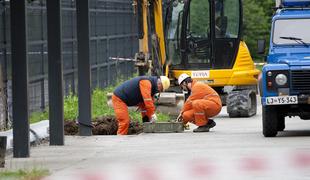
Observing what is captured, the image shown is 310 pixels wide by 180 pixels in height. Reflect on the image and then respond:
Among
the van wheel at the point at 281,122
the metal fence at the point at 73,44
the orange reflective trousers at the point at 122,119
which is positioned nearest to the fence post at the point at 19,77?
the metal fence at the point at 73,44

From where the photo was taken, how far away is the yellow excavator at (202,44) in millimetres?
→ 29453

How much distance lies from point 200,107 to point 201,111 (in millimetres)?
89

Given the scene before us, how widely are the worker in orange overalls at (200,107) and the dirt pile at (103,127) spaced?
108 cm

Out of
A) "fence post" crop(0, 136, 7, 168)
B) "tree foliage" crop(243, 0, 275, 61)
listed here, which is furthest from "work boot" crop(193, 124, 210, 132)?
"tree foliage" crop(243, 0, 275, 61)

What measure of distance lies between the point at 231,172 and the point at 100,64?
20712mm

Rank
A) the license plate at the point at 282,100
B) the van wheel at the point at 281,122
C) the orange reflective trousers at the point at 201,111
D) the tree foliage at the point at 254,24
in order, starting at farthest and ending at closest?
the tree foliage at the point at 254,24 → the orange reflective trousers at the point at 201,111 → the van wheel at the point at 281,122 → the license plate at the point at 282,100

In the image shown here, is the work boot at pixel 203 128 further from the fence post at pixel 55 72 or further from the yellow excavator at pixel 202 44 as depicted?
the yellow excavator at pixel 202 44

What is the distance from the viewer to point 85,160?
16250 millimetres

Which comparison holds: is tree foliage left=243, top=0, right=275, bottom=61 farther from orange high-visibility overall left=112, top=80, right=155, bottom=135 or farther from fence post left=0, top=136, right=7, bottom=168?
fence post left=0, top=136, right=7, bottom=168

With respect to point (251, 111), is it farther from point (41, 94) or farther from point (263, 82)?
point (263, 82)

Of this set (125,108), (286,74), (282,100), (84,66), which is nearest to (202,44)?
(125,108)

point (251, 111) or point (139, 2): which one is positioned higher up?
point (139, 2)

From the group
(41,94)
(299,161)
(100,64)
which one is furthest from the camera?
(100,64)

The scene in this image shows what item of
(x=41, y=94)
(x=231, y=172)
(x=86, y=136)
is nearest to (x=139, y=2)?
(x=41, y=94)
